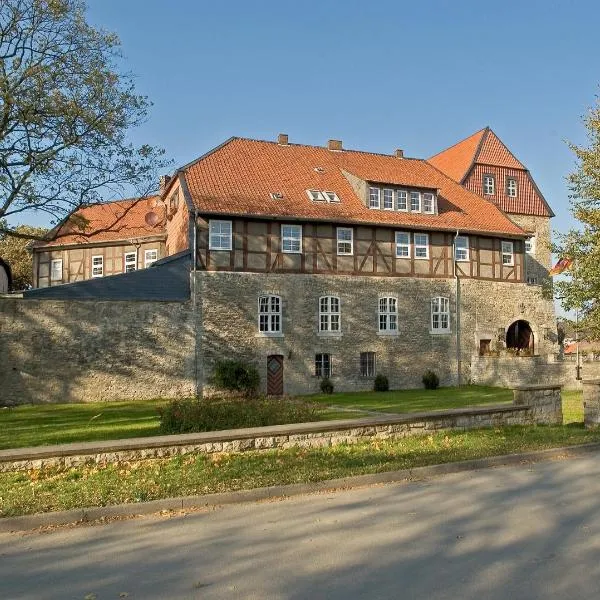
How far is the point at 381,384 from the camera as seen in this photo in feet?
99.7

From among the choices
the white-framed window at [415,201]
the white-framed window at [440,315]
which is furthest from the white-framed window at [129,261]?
the white-framed window at [440,315]

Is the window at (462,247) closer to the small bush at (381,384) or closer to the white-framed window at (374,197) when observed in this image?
the white-framed window at (374,197)

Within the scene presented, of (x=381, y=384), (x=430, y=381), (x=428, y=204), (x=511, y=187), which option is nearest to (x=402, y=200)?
(x=428, y=204)

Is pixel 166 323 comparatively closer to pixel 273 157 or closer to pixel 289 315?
pixel 289 315

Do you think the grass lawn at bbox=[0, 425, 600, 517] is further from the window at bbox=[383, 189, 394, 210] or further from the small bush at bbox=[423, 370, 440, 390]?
the window at bbox=[383, 189, 394, 210]

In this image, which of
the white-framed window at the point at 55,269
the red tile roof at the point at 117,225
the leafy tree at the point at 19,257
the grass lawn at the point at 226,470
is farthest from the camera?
the leafy tree at the point at 19,257

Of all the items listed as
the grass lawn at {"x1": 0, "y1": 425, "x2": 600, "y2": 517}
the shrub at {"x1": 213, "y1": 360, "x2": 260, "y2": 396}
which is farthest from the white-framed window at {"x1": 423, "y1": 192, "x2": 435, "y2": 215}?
the grass lawn at {"x1": 0, "y1": 425, "x2": 600, "y2": 517}

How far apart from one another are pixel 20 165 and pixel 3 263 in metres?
19.5

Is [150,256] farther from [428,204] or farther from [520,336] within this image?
[520,336]

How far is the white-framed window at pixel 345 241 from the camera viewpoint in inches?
1203

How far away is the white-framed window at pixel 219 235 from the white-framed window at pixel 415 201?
9689 millimetres

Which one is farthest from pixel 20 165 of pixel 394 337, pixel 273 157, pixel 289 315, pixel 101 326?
pixel 394 337

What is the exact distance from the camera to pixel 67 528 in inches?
291

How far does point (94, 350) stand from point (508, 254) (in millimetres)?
20816
